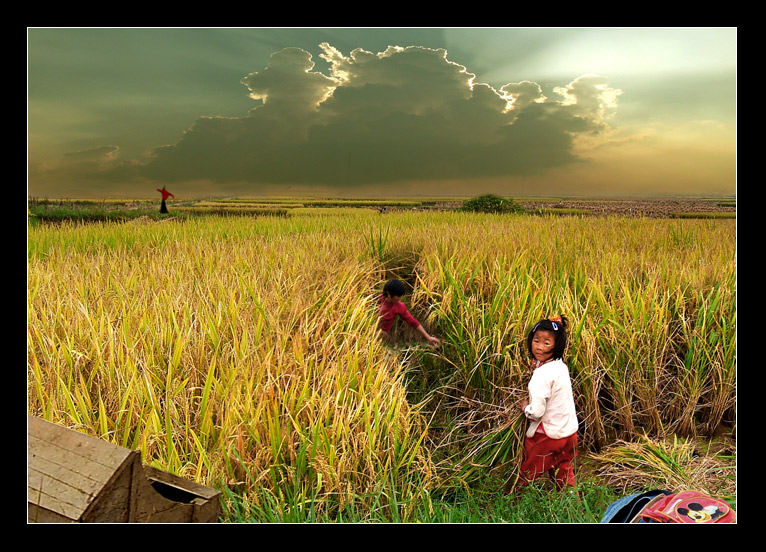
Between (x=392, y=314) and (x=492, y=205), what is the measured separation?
10.3 meters

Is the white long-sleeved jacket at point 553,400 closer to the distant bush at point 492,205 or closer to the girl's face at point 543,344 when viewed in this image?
the girl's face at point 543,344

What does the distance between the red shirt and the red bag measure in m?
1.95

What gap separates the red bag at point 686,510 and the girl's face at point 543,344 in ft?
2.12

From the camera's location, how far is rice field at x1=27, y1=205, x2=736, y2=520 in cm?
179

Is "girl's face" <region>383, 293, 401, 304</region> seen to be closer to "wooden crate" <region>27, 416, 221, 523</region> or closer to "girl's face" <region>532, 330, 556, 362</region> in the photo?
"girl's face" <region>532, 330, 556, 362</region>

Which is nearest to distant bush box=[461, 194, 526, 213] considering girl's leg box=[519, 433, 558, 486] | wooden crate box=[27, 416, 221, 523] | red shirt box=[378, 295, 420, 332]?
red shirt box=[378, 295, 420, 332]

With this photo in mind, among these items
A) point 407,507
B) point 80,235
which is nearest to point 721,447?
point 407,507

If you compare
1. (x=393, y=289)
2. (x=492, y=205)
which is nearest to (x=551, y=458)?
(x=393, y=289)

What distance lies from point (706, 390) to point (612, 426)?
25.2 inches

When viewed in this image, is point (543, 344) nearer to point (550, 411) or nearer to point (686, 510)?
point (550, 411)

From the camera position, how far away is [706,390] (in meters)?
2.68

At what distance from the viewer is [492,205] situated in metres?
13.0

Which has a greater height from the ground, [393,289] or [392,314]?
[393,289]

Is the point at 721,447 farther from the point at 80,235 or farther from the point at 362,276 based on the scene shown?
the point at 80,235
